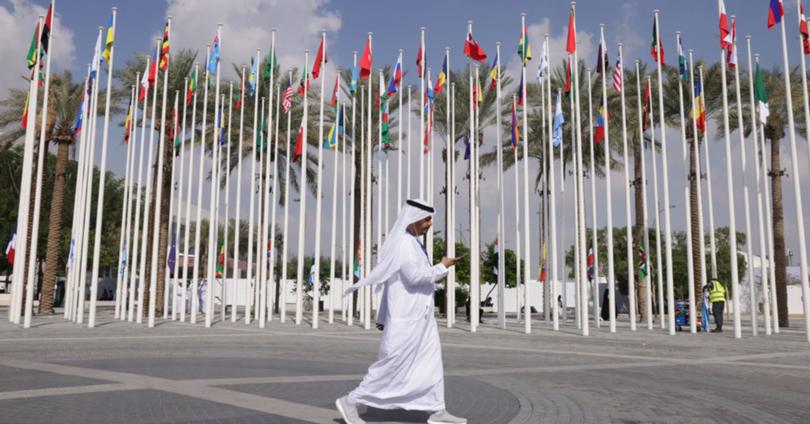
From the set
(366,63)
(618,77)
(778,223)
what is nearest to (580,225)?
(618,77)

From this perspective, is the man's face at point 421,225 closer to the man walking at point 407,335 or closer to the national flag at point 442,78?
the man walking at point 407,335

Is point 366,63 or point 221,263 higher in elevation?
point 366,63

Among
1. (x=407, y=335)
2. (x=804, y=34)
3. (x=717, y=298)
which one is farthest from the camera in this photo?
(x=717, y=298)

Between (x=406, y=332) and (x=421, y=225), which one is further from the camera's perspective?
(x=421, y=225)


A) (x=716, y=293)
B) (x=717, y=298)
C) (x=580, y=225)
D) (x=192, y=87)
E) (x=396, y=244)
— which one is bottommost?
(x=717, y=298)

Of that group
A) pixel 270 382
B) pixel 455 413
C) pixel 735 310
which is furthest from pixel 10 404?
pixel 735 310

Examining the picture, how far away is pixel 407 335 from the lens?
5.75 m

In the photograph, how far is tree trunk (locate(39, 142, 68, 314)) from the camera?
28.1m

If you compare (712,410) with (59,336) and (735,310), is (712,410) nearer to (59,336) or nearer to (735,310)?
(735,310)

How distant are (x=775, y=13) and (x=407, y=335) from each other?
17873mm

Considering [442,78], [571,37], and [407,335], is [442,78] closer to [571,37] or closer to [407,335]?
[571,37]

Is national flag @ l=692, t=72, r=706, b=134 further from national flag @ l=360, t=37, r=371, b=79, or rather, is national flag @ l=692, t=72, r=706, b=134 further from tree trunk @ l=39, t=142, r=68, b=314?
tree trunk @ l=39, t=142, r=68, b=314

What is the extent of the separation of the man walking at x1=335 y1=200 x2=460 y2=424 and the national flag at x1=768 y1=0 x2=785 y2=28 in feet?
55.9

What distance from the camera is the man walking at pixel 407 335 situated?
18.3ft
